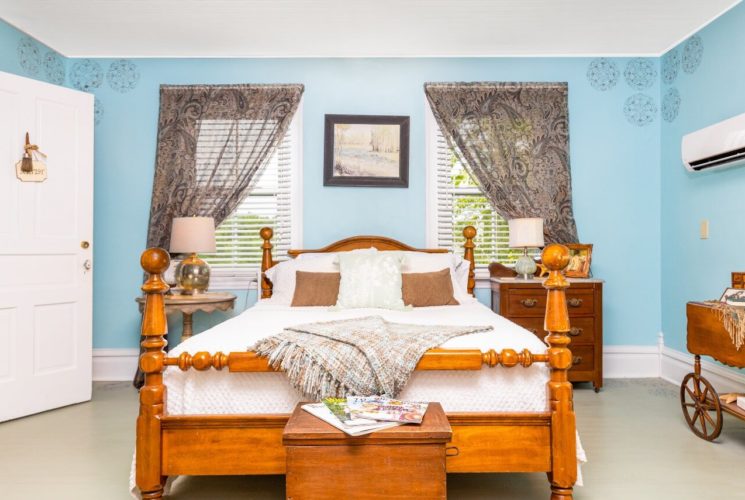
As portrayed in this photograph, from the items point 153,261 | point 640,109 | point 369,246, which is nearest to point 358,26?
point 369,246

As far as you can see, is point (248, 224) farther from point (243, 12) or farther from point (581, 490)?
point (581, 490)

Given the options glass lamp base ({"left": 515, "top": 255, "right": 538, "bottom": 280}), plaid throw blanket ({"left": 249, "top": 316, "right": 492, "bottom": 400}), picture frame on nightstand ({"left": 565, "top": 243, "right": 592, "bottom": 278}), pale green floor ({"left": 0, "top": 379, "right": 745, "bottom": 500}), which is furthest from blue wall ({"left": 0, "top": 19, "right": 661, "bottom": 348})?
plaid throw blanket ({"left": 249, "top": 316, "right": 492, "bottom": 400})

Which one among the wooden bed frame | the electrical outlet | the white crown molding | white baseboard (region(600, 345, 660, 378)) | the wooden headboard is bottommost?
white baseboard (region(600, 345, 660, 378))

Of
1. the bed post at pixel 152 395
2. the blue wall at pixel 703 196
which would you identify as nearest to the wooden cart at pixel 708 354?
the blue wall at pixel 703 196

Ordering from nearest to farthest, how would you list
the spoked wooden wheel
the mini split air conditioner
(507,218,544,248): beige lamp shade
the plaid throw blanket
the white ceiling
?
the plaid throw blanket
the spoked wooden wheel
the mini split air conditioner
the white ceiling
(507,218,544,248): beige lamp shade

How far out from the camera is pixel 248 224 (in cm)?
442

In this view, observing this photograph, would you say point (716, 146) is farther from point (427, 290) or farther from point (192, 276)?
point (192, 276)

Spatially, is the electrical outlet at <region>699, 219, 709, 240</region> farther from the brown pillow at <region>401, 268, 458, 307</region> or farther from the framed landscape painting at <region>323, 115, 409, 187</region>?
the framed landscape painting at <region>323, 115, 409, 187</region>

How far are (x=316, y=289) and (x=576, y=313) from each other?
75.5 inches

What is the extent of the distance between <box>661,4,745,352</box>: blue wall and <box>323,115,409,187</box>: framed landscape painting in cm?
207

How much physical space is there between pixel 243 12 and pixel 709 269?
3610 millimetres

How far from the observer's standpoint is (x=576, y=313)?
3.95 meters

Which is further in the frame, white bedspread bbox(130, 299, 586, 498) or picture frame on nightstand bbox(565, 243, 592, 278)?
picture frame on nightstand bbox(565, 243, 592, 278)

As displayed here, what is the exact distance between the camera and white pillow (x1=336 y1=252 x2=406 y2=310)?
331cm
